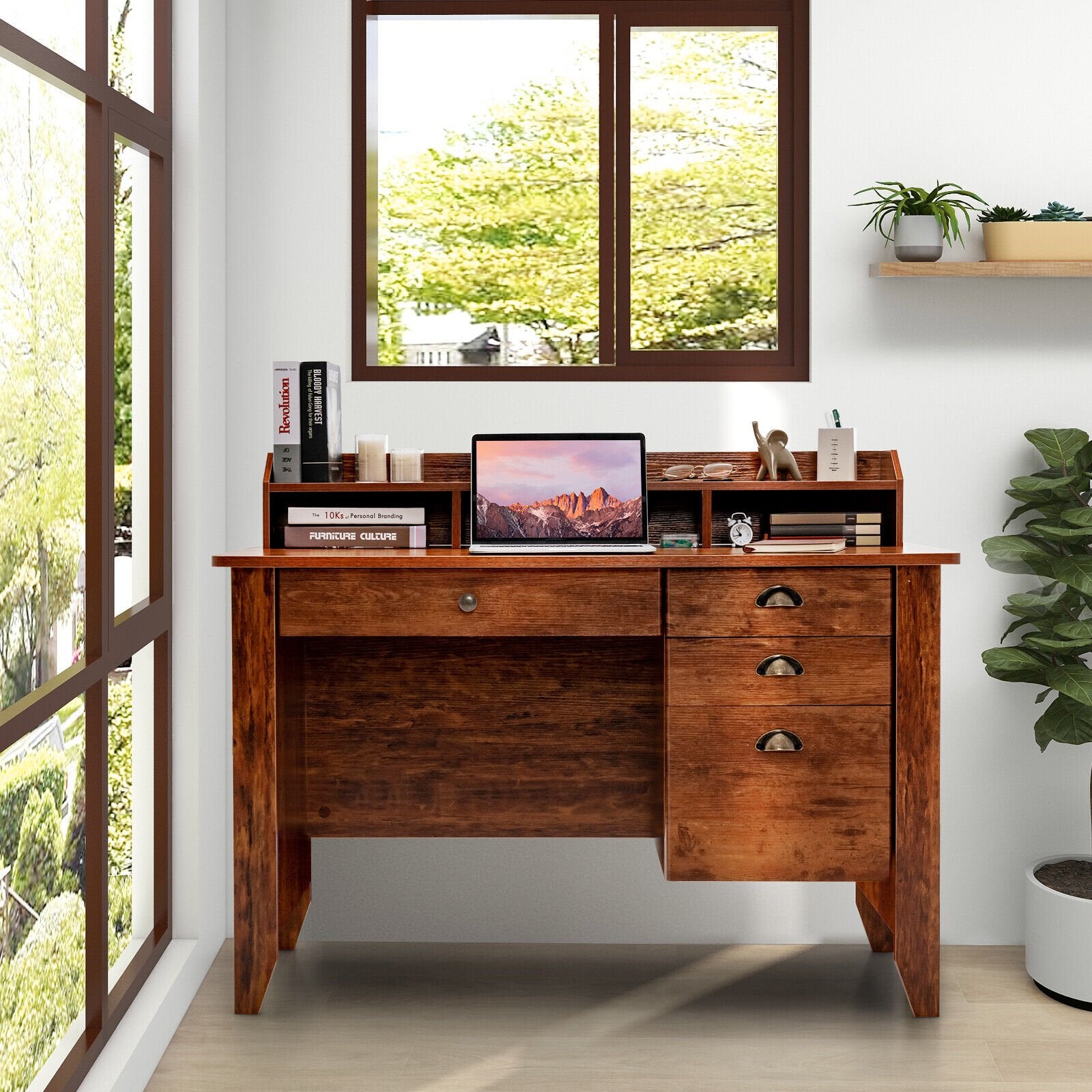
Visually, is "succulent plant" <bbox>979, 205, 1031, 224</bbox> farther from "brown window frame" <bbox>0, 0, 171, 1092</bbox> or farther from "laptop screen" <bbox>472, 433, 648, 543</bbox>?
"brown window frame" <bbox>0, 0, 171, 1092</bbox>

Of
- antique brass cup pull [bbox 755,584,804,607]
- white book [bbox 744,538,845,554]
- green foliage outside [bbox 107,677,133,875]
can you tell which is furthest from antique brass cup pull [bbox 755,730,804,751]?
green foliage outside [bbox 107,677,133,875]

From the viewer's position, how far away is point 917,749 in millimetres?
2105

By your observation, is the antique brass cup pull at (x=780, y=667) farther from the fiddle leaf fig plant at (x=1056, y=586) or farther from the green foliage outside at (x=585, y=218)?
the green foliage outside at (x=585, y=218)

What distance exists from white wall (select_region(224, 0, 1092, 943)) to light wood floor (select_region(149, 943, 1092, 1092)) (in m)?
0.14

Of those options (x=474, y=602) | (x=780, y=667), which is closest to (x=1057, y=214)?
(x=780, y=667)

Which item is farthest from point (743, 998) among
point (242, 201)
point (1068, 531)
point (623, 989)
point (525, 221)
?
point (525, 221)

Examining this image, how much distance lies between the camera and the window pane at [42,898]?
1687mm

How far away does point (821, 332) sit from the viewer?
2564mm

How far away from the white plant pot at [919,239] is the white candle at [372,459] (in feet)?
3.94

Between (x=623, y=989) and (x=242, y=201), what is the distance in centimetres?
193

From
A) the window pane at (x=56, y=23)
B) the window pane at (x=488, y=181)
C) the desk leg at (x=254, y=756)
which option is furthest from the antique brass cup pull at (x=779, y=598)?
the window pane at (x=488, y=181)

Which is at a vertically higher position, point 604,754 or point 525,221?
point 525,221

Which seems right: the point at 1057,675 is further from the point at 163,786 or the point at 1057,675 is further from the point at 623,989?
the point at 163,786

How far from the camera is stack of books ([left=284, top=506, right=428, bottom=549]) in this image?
7.52ft
